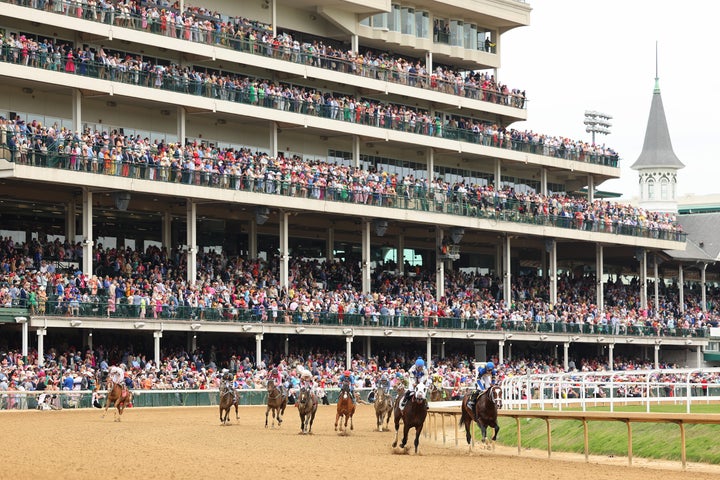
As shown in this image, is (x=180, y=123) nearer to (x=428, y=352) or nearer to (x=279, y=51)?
(x=279, y=51)

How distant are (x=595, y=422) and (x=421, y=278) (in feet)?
99.5

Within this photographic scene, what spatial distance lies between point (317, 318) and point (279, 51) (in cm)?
1010

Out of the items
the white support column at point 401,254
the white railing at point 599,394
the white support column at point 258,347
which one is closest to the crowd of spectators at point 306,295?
the white support column at point 401,254

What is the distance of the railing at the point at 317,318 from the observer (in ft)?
130

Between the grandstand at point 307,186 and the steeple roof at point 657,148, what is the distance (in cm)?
2037

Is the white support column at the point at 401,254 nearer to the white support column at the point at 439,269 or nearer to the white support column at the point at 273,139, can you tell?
the white support column at the point at 439,269

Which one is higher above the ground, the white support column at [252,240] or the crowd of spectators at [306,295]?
the white support column at [252,240]

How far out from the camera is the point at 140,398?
37.6m

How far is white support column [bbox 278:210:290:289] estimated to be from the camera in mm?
48500

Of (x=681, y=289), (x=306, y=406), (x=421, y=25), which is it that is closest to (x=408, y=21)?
(x=421, y=25)

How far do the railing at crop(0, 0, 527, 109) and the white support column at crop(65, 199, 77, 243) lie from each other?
20.5 feet

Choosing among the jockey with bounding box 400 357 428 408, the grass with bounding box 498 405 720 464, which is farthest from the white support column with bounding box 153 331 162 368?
the jockey with bounding box 400 357 428 408

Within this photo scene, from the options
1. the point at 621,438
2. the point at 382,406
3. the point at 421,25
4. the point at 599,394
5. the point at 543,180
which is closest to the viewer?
the point at 621,438

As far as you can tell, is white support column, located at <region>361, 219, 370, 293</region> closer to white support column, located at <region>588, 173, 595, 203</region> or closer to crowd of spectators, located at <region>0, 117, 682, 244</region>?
crowd of spectators, located at <region>0, 117, 682, 244</region>
